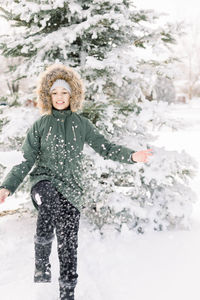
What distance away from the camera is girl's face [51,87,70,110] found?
283cm

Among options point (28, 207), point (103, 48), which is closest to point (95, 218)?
point (28, 207)

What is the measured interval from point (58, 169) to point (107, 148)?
573 mm

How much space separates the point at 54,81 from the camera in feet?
9.70

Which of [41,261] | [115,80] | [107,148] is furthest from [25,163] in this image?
[115,80]

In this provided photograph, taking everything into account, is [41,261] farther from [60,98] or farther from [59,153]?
[60,98]

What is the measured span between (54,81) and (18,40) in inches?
76.0

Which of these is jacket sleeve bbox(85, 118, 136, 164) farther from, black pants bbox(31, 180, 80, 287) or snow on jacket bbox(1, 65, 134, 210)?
black pants bbox(31, 180, 80, 287)

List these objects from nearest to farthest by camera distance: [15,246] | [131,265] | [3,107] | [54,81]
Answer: [54,81], [131,265], [15,246], [3,107]

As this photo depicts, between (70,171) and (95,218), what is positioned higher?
(70,171)

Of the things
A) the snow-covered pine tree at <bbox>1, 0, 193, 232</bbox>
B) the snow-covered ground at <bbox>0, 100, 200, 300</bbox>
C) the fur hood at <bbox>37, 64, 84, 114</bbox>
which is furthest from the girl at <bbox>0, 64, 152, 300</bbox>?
the snow-covered pine tree at <bbox>1, 0, 193, 232</bbox>

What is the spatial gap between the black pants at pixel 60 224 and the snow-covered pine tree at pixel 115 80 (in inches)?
55.2

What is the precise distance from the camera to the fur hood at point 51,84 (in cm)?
291

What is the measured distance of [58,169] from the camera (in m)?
2.69

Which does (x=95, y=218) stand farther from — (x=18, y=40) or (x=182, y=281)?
(x=18, y=40)
